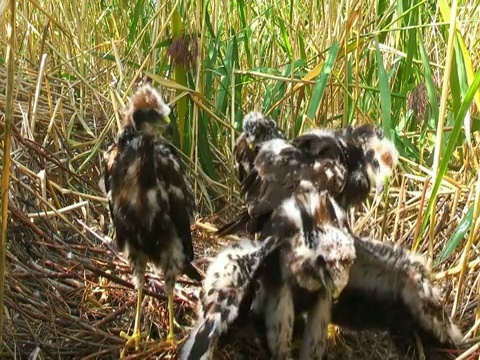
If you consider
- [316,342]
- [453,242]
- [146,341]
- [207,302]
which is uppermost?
[453,242]

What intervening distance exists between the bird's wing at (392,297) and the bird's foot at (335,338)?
116 millimetres

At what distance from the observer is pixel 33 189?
3207 millimetres

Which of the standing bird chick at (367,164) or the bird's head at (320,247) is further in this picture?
the standing bird chick at (367,164)

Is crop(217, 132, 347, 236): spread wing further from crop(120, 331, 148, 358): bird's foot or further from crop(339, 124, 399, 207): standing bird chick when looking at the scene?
crop(120, 331, 148, 358): bird's foot

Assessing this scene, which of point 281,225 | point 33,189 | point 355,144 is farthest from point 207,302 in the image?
point 33,189

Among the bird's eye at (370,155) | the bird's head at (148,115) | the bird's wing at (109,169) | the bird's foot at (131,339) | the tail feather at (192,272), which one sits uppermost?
the bird's head at (148,115)

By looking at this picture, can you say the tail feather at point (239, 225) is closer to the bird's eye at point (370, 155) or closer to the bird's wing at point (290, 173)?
the bird's wing at point (290, 173)

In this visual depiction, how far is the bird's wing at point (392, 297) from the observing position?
2387 mm

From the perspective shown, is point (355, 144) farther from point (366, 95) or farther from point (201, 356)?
point (201, 356)

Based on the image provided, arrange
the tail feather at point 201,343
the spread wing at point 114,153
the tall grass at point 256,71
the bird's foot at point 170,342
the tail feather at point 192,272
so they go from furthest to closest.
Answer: the tall grass at point 256,71, the tail feather at point 192,272, the spread wing at point 114,153, the bird's foot at point 170,342, the tail feather at point 201,343

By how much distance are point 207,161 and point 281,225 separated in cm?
141

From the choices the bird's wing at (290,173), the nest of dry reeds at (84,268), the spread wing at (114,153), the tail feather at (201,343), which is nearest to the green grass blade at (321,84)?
the bird's wing at (290,173)

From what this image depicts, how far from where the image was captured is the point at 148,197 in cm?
257

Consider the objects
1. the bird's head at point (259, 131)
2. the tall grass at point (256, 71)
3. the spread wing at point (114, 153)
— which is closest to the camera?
the spread wing at point (114, 153)
